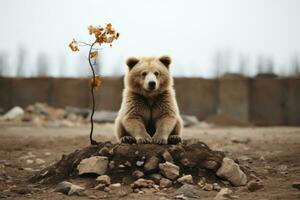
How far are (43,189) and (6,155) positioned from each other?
3.19 metres

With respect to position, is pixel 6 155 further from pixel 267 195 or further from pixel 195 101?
pixel 195 101

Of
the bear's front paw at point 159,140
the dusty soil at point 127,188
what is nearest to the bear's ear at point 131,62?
the bear's front paw at point 159,140

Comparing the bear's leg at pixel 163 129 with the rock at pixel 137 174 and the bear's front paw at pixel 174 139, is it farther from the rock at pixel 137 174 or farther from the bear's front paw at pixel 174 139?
the rock at pixel 137 174

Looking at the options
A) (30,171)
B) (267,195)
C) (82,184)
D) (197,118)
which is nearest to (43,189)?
(82,184)

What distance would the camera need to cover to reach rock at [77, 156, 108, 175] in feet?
19.9

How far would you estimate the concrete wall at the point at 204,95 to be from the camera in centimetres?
2088

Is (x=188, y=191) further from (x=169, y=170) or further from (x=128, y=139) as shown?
(x=128, y=139)

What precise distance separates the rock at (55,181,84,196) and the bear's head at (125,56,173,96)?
1.93m

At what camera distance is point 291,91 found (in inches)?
822

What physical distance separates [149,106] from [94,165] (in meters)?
1.39

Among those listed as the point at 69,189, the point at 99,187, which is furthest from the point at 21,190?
the point at 99,187

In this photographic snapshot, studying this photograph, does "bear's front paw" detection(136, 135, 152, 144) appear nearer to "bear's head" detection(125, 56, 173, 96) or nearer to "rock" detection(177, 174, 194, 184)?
"bear's head" detection(125, 56, 173, 96)

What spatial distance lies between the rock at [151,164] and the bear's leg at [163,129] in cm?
44

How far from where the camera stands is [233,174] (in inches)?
238
